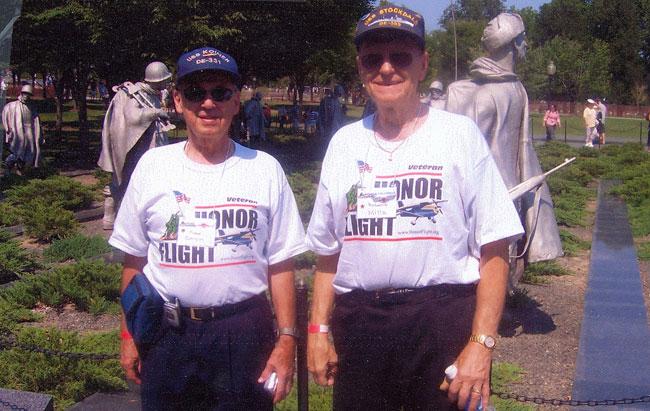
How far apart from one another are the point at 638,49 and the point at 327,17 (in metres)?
67.5

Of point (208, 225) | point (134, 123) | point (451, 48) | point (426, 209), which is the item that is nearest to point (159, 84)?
point (134, 123)

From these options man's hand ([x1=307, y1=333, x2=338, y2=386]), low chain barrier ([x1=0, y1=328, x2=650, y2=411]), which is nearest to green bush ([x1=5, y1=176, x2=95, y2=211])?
low chain barrier ([x1=0, y1=328, x2=650, y2=411])

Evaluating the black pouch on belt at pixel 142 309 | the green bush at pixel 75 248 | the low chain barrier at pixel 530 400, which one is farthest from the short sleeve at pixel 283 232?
the green bush at pixel 75 248

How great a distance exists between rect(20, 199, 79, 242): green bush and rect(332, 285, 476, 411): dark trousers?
860 cm

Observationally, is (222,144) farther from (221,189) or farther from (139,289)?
(139,289)

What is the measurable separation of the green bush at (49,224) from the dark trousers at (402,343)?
8.60 m

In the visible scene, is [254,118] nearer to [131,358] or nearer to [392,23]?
[131,358]

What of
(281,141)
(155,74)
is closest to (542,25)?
(281,141)

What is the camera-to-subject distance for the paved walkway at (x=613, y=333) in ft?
16.4

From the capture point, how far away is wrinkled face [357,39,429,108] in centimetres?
273

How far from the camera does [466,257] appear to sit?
269 cm

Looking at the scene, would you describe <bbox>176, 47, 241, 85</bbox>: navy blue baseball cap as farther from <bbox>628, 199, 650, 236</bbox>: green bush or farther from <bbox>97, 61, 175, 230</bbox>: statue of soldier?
<bbox>628, 199, 650, 236</bbox>: green bush

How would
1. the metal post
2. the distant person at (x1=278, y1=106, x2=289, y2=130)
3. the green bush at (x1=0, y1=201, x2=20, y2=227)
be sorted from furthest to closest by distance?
the distant person at (x1=278, y1=106, x2=289, y2=130) → the green bush at (x1=0, y1=201, x2=20, y2=227) → the metal post

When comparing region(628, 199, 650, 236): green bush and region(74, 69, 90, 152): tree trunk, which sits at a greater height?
region(74, 69, 90, 152): tree trunk
